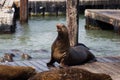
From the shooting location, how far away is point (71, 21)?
10.1 meters

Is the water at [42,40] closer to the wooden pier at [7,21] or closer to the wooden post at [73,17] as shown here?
the wooden pier at [7,21]

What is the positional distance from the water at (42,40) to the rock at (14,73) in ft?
18.9

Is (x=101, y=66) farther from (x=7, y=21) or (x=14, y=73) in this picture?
(x=7, y=21)

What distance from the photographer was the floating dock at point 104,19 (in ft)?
53.2

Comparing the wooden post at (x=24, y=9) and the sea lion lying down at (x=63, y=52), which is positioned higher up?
the sea lion lying down at (x=63, y=52)

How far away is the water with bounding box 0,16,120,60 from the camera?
12611 mm

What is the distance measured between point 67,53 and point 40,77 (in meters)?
3.11

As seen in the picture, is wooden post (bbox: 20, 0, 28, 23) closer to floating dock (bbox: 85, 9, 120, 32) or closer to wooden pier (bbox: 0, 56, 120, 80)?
floating dock (bbox: 85, 9, 120, 32)

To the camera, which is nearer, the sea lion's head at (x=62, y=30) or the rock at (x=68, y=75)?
the rock at (x=68, y=75)

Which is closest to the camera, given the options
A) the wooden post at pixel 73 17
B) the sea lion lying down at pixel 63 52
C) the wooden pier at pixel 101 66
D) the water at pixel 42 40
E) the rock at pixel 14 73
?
the rock at pixel 14 73

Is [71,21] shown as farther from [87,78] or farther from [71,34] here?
[87,78]

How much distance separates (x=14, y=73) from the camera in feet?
16.7

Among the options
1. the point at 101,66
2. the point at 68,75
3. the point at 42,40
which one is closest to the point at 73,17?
the point at 101,66

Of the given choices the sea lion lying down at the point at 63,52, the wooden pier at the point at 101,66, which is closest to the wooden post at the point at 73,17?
the wooden pier at the point at 101,66
